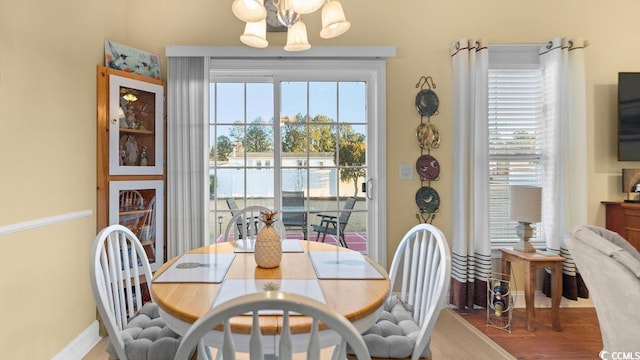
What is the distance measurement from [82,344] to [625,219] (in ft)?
13.7

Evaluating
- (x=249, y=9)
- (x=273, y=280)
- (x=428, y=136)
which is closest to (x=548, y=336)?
(x=428, y=136)

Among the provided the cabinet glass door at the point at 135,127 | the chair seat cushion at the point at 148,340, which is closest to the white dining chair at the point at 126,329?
the chair seat cushion at the point at 148,340

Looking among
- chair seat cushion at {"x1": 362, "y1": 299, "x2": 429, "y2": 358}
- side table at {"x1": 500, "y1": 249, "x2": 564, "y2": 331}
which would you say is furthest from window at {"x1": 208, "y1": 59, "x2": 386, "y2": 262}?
chair seat cushion at {"x1": 362, "y1": 299, "x2": 429, "y2": 358}

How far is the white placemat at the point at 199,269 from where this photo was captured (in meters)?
1.32

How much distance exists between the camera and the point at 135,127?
2629 millimetres

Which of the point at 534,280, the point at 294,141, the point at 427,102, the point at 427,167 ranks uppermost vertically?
the point at 427,102

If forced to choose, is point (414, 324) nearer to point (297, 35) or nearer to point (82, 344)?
point (297, 35)

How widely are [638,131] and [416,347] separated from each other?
9.68 ft

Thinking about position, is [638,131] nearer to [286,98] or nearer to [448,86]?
[448,86]

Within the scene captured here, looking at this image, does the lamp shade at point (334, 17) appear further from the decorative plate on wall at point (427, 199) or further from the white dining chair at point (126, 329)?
the decorative plate on wall at point (427, 199)

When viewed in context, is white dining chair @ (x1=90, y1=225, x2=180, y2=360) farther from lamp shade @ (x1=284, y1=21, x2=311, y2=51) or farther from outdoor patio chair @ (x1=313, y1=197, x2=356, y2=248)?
outdoor patio chair @ (x1=313, y1=197, x2=356, y2=248)

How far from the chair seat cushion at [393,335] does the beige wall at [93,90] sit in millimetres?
1403

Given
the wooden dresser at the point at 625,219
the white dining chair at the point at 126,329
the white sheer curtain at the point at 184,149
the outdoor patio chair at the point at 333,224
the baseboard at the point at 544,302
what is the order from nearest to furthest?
the white dining chair at the point at 126,329
the wooden dresser at the point at 625,219
the white sheer curtain at the point at 184,149
the baseboard at the point at 544,302
the outdoor patio chair at the point at 333,224

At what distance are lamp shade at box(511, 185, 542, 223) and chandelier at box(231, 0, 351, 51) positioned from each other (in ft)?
6.35
